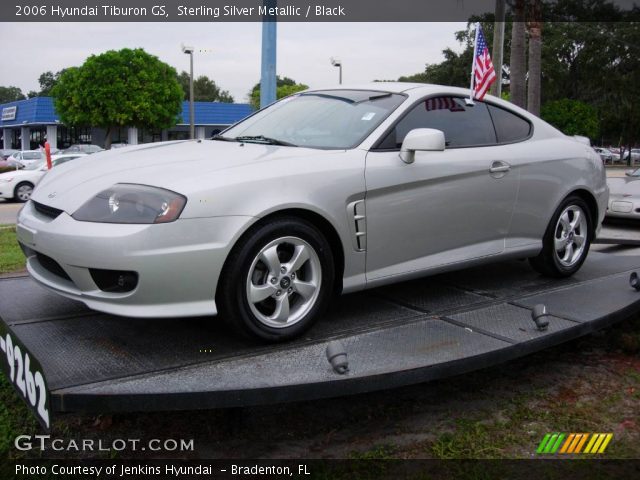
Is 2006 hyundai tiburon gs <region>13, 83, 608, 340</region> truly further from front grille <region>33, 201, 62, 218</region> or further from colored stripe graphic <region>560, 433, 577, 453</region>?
colored stripe graphic <region>560, 433, 577, 453</region>

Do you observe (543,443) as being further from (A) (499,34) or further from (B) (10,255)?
(A) (499,34)

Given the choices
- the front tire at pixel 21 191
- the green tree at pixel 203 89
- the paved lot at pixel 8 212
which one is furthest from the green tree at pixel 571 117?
the green tree at pixel 203 89

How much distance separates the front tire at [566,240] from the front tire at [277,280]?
1.93 meters

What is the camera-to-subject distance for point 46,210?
322 centimetres

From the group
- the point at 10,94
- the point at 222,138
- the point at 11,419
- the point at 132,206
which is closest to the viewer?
the point at 132,206

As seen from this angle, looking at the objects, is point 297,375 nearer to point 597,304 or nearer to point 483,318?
point 483,318

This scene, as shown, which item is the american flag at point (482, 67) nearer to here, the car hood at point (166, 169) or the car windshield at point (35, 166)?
the car hood at point (166, 169)

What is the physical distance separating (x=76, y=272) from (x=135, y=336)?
0.46m

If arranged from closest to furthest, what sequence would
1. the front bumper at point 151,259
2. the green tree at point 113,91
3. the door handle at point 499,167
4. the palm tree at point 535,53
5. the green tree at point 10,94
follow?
the front bumper at point 151,259 < the door handle at point 499,167 < the palm tree at point 535,53 < the green tree at point 113,91 < the green tree at point 10,94

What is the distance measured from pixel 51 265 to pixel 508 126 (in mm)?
2998

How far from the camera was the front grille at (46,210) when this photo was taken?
A: 312 cm

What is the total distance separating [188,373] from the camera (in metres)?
2.66

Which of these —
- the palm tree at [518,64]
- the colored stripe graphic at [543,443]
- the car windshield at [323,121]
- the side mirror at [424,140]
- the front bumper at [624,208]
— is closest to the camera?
the colored stripe graphic at [543,443]

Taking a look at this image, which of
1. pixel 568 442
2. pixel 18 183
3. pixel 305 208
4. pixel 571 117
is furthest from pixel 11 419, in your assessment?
pixel 571 117
